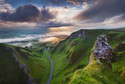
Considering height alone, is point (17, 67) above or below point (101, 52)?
below

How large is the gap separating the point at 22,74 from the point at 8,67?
25.0 metres

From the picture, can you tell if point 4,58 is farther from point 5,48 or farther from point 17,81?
point 17,81

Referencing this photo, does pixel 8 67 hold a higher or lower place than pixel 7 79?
higher

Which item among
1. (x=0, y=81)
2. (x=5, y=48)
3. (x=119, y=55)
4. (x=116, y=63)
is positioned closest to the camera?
(x=116, y=63)

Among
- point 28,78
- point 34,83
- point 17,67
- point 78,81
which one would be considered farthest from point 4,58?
point 78,81

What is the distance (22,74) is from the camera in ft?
331

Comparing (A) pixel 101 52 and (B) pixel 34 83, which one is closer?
(A) pixel 101 52

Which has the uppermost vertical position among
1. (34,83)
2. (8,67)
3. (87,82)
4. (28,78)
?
(87,82)

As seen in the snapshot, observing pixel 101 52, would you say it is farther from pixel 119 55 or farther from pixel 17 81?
pixel 17 81

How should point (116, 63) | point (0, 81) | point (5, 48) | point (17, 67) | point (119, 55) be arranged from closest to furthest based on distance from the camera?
point (116, 63), point (119, 55), point (0, 81), point (17, 67), point (5, 48)

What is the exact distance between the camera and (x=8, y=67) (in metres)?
101

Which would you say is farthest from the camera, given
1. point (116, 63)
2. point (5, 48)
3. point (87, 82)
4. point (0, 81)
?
point (5, 48)

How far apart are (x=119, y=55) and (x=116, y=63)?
12.1 meters

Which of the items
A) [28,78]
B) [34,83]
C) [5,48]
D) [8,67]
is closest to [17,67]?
[8,67]
